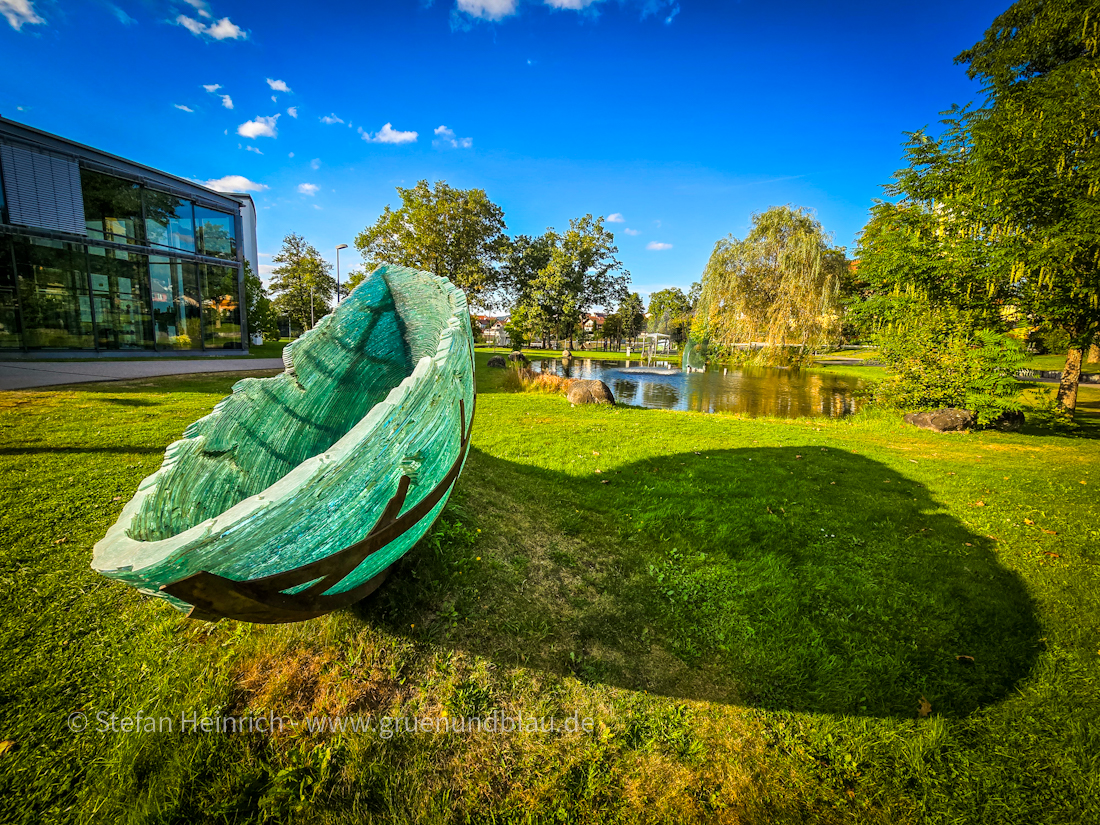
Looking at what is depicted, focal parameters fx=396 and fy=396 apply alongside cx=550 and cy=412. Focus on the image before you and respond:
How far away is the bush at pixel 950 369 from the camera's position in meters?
8.34

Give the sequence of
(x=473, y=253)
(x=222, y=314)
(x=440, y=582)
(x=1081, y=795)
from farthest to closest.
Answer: (x=473, y=253), (x=222, y=314), (x=440, y=582), (x=1081, y=795)

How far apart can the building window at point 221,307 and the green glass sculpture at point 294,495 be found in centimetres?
2171

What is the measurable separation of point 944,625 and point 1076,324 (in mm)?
11523

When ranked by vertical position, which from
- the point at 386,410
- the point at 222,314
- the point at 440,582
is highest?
the point at 222,314

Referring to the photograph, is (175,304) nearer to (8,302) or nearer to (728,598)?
(8,302)

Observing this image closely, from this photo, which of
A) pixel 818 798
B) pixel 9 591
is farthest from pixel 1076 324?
pixel 9 591

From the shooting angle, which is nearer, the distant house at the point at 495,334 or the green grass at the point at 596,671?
the green grass at the point at 596,671

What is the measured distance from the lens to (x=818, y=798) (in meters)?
1.67

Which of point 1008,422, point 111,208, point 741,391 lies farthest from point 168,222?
point 1008,422

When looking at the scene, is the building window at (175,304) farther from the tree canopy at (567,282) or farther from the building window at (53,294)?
the tree canopy at (567,282)

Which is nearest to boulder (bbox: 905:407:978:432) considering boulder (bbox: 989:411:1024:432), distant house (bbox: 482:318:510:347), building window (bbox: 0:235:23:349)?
boulder (bbox: 989:411:1024:432)

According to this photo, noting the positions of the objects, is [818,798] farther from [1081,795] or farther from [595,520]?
[595,520]

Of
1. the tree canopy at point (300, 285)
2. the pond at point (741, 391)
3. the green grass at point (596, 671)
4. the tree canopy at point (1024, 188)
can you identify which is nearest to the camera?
the green grass at point (596, 671)

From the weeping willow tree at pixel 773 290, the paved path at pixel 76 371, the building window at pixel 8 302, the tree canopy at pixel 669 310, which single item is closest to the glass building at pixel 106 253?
the building window at pixel 8 302
